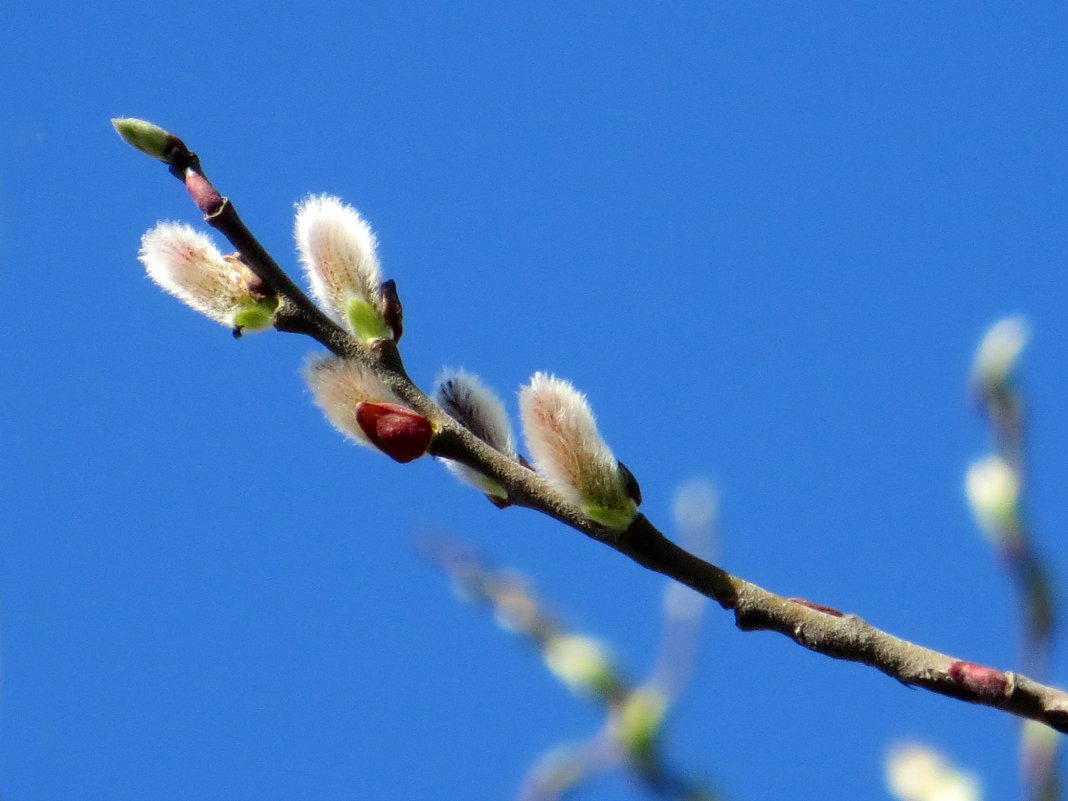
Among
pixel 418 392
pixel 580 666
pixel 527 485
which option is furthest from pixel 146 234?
pixel 580 666

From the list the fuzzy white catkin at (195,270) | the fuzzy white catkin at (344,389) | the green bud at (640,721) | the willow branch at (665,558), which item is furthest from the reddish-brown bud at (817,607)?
the fuzzy white catkin at (195,270)

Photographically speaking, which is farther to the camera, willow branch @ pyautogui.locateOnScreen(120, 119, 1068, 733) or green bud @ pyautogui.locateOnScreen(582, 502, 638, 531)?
green bud @ pyautogui.locateOnScreen(582, 502, 638, 531)

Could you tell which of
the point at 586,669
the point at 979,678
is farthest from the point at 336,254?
the point at 979,678

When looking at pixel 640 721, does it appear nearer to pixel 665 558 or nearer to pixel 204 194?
pixel 665 558

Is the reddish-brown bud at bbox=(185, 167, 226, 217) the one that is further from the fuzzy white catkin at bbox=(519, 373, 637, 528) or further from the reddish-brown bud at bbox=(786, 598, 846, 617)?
the reddish-brown bud at bbox=(786, 598, 846, 617)

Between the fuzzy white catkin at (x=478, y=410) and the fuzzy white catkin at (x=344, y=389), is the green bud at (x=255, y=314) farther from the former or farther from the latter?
the fuzzy white catkin at (x=478, y=410)

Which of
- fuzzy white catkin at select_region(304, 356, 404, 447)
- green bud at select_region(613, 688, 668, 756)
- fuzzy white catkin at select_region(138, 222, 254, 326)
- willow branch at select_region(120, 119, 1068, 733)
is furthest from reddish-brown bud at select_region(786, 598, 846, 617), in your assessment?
fuzzy white catkin at select_region(138, 222, 254, 326)

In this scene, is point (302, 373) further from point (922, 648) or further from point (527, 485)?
point (922, 648)
